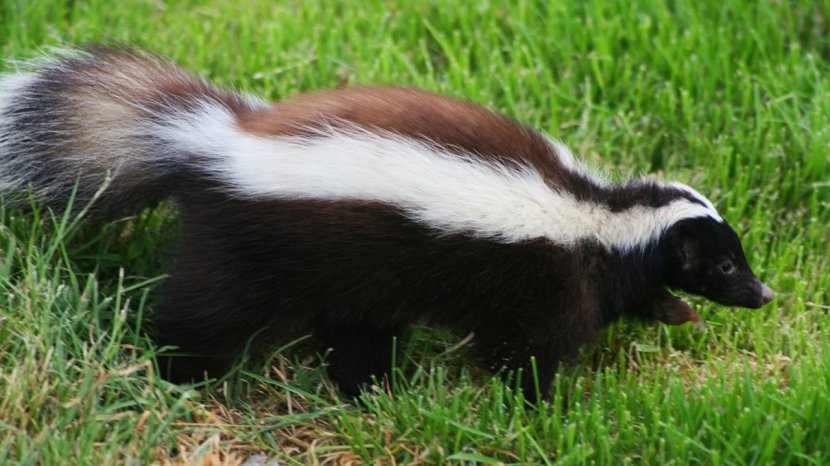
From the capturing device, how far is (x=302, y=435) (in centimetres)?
389

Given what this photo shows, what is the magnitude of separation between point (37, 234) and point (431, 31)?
249 centimetres

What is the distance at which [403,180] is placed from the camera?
371 centimetres

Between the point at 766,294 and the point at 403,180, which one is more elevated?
the point at 403,180

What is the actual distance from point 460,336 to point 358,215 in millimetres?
746

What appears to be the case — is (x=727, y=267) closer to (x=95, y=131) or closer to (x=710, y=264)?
(x=710, y=264)

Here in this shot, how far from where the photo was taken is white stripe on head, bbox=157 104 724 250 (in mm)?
3727

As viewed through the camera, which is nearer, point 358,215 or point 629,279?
point 358,215

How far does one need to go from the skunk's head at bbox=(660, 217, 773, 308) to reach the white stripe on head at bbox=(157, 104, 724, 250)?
1.45ft

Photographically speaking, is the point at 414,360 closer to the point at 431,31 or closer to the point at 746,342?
the point at 746,342

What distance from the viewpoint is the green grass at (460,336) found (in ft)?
11.8

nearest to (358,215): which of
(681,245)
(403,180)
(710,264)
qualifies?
(403,180)

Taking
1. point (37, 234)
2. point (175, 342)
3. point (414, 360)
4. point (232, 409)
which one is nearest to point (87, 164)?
point (37, 234)

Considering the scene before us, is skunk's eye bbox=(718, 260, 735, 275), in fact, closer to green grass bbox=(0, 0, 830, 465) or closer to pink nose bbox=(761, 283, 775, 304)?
pink nose bbox=(761, 283, 775, 304)

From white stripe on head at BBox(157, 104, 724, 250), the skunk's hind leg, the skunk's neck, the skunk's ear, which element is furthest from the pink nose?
the skunk's hind leg
